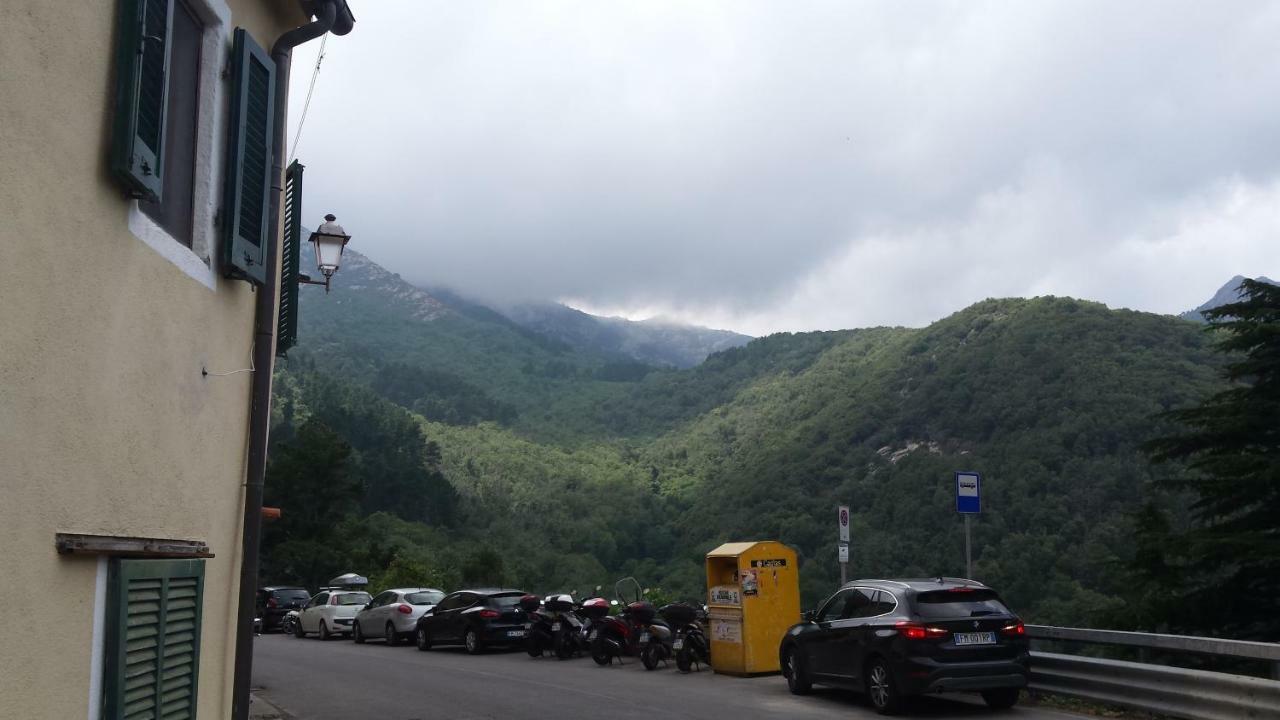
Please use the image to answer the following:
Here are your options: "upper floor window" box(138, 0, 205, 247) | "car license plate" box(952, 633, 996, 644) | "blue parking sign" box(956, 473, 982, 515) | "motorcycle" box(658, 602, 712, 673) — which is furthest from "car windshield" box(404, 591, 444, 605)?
"upper floor window" box(138, 0, 205, 247)

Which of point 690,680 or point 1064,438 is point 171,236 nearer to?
point 690,680

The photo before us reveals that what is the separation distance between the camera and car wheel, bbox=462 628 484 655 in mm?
22766

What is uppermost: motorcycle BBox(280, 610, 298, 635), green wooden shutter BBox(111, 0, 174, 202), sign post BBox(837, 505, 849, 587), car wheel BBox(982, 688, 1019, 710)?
green wooden shutter BBox(111, 0, 174, 202)

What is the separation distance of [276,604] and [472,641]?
47.8 ft

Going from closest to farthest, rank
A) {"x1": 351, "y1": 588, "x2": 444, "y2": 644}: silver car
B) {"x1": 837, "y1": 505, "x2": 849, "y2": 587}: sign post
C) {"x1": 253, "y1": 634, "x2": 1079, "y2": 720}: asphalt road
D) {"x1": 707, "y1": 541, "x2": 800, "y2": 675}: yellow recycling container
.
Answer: {"x1": 253, "y1": 634, "x2": 1079, "y2": 720}: asphalt road < {"x1": 707, "y1": 541, "x2": 800, "y2": 675}: yellow recycling container < {"x1": 837, "y1": 505, "x2": 849, "y2": 587}: sign post < {"x1": 351, "y1": 588, "x2": 444, "y2": 644}: silver car

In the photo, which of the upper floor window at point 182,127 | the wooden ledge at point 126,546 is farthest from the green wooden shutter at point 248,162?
the wooden ledge at point 126,546

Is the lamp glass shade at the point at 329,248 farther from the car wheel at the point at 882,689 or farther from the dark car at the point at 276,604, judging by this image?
the dark car at the point at 276,604

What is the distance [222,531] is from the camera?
24.2 ft

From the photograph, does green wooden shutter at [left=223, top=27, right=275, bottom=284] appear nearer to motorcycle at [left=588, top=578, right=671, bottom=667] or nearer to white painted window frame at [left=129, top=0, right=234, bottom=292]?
white painted window frame at [left=129, top=0, right=234, bottom=292]

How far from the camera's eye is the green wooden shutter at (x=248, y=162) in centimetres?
703

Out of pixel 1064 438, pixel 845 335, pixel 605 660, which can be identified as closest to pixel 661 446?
pixel 845 335

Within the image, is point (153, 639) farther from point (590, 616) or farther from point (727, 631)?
point (590, 616)

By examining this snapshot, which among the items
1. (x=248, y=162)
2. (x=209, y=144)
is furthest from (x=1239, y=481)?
(x=209, y=144)

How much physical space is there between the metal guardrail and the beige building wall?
30.5ft
